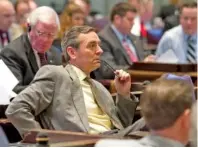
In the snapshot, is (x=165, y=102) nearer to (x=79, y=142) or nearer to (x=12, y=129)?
(x=79, y=142)

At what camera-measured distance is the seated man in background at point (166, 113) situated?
2.49 metres

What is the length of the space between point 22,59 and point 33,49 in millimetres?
132

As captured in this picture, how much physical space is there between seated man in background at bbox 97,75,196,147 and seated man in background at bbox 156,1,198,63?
170 inches

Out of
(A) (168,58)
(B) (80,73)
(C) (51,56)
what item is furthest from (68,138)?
(A) (168,58)

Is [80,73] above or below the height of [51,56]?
above

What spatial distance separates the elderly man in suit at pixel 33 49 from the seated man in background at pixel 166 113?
2232 mm

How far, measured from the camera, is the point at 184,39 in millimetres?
7121

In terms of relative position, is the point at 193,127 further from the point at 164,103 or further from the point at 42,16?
the point at 42,16

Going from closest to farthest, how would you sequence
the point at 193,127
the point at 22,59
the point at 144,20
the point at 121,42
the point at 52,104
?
the point at 193,127 < the point at 52,104 < the point at 22,59 < the point at 121,42 < the point at 144,20

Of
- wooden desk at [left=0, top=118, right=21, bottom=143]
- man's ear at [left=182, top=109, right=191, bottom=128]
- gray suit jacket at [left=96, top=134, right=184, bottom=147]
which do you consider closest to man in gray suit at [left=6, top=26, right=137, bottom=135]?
wooden desk at [left=0, top=118, right=21, bottom=143]

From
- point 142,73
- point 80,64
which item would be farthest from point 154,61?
point 80,64

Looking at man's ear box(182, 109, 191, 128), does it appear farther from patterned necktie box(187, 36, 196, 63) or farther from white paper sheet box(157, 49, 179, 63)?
patterned necktie box(187, 36, 196, 63)

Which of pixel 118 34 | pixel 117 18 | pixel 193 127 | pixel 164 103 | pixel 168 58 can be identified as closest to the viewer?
pixel 164 103

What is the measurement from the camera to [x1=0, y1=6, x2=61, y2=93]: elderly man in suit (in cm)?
473
